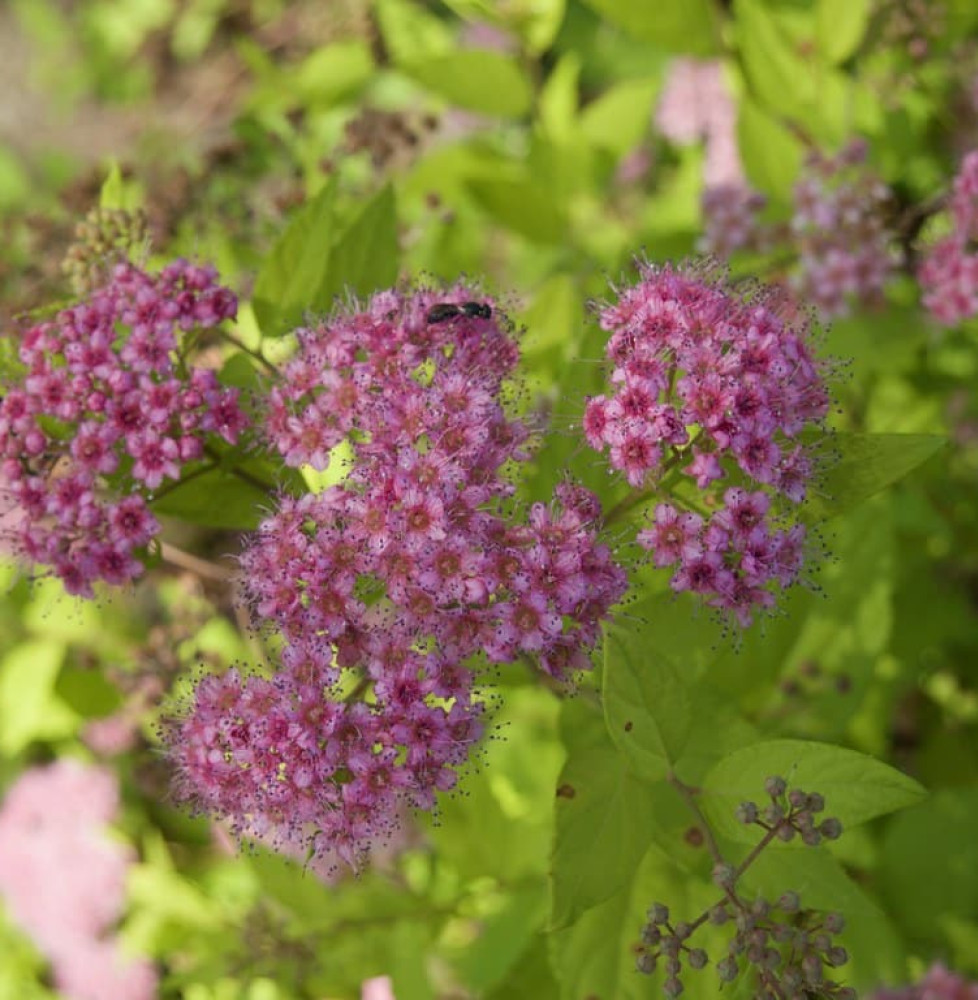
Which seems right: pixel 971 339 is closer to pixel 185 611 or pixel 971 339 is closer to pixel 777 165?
pixel 777 165

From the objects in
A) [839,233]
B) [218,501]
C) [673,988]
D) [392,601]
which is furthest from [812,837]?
[839,233]

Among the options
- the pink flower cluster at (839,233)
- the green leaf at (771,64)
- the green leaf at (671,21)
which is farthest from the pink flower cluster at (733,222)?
the green leaf at (671,21)

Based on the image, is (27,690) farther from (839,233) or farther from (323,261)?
(839,233)

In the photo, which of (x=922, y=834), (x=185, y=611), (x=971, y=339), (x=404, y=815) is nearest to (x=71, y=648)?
(x=185, y=611)

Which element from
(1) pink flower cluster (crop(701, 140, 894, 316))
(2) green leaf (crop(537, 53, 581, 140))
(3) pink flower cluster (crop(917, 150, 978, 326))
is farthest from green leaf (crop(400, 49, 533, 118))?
(3) pink flower cluster (crop(917, 150, 978, 326))

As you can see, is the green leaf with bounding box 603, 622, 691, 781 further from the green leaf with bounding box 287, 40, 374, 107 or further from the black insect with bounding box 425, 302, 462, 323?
the green leaf with bounding box 287, 40, 374, 107

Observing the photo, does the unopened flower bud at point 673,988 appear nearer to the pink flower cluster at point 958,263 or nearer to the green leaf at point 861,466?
the green leaf at point 861,466
